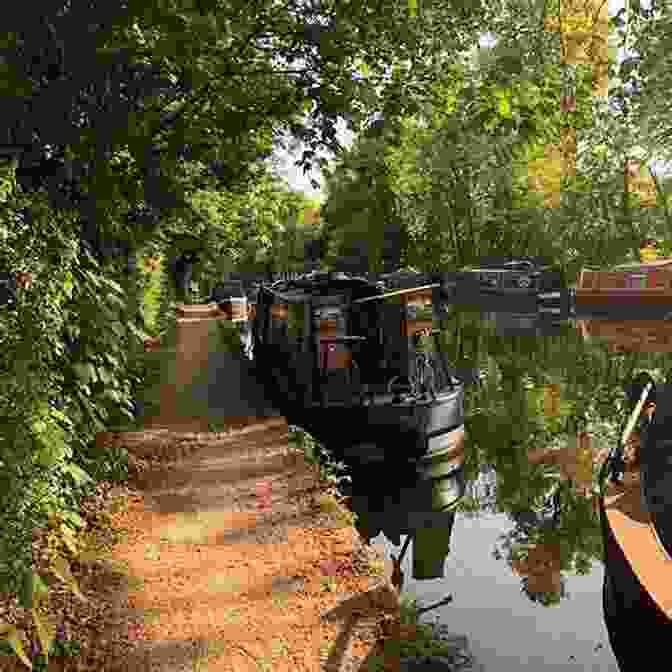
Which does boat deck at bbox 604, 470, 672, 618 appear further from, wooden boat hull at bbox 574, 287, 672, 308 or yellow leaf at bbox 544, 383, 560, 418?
wooden boat hull at bbox 574, 287, 672, 308

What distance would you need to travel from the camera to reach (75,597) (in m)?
5.01

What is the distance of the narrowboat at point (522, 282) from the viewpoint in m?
30.8

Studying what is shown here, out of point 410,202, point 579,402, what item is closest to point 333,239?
point 410,202

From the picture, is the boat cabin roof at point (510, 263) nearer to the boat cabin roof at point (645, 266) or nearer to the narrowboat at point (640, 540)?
the boat cabin roof at point (645, 266)

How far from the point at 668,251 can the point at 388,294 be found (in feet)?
79.8

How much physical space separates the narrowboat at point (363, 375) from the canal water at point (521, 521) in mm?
501

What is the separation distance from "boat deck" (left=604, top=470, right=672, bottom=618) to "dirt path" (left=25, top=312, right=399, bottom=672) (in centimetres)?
179

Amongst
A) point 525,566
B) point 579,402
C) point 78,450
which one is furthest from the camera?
point 579,402

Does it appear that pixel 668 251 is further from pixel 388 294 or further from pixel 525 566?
pixel 525 566

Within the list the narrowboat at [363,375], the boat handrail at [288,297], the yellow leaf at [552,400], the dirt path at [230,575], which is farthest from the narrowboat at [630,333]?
the dirt path at [230,575]

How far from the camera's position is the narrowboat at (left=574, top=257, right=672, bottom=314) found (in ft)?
78.6

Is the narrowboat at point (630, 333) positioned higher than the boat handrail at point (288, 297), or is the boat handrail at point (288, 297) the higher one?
the boat handrail at point (288, 297)

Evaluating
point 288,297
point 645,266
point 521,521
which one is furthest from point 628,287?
point 521,521

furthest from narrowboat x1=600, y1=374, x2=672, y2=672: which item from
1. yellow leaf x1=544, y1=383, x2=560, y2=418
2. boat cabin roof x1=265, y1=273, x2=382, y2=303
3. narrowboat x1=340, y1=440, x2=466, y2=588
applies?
yellow leaf x1=544, y1=383, x2=560, y2=418
